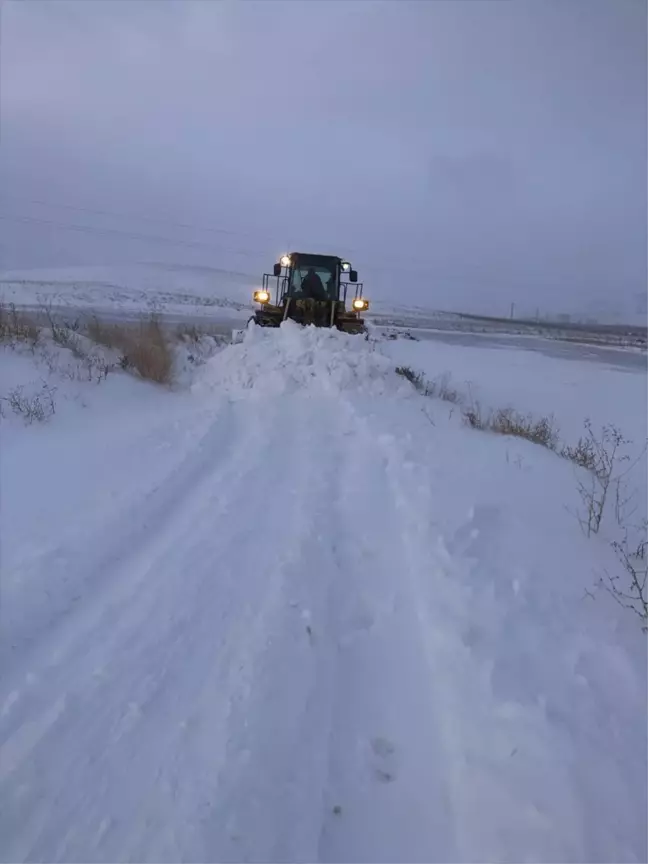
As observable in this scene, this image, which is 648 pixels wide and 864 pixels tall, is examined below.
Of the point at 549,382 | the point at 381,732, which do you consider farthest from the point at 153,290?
the point at 381,732

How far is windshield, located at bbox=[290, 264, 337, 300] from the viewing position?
15289 mm

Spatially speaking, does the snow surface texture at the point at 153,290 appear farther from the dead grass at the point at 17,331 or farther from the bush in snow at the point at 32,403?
the bush in snow at the point at 32,403

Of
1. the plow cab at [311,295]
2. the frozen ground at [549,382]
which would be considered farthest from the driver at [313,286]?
the frozen ground at [549,382]

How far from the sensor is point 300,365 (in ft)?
34.5

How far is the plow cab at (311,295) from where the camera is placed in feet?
47.3

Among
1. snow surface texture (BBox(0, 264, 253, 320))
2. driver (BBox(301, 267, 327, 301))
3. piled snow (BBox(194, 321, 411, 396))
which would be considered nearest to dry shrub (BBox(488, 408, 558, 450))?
piled snow (BBox(194, 321, 411, 396))

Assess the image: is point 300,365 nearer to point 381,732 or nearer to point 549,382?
point 381,732

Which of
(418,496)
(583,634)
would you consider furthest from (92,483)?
(583,634)

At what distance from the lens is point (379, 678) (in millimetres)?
2826

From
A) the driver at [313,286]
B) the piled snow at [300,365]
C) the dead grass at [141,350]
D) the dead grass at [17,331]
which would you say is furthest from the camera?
the driver at [313,286]

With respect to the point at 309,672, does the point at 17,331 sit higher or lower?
higher

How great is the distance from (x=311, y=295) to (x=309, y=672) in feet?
44.2

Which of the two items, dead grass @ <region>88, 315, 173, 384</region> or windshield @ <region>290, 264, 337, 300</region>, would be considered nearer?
dead grass @ <region>88, 315, 173, 384</region>

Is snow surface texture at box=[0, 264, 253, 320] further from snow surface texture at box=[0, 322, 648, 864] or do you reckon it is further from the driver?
snow surface texture at box=[0, 322, 648, 864]
